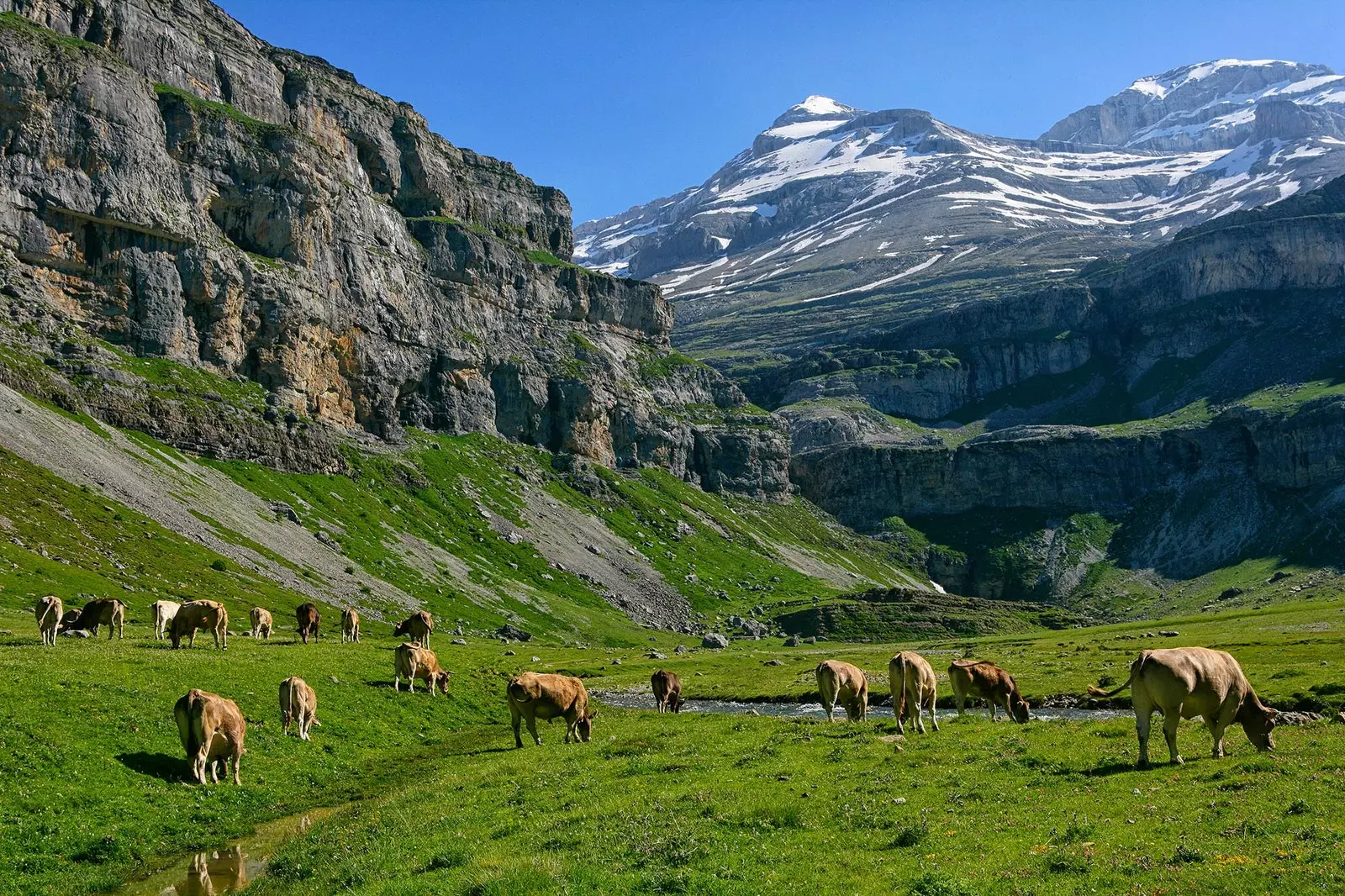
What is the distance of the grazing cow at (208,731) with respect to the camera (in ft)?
98.9

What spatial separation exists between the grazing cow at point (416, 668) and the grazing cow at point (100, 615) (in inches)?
646

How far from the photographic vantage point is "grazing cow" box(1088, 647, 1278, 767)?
25.9 meters

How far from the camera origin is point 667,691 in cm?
5522

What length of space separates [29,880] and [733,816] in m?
16.8

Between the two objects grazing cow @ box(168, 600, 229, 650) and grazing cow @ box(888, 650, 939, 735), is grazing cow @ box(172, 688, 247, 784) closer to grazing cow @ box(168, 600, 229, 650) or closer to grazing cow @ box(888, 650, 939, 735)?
grazing cow @ box(168, 600, 229, 650)

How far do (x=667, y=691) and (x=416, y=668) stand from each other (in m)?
14.2

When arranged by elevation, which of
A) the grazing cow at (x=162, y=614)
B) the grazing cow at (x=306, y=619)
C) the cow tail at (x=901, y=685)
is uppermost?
the grazing cow at (x=162, y=614)

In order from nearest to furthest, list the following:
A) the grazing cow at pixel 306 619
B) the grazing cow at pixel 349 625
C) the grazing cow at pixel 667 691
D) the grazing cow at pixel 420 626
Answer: the grazing cow at pixel 667 691 < the grazing cow at pixel 306 619 < the grazing cow at pixel 420 626 < the grazing cow at pixel 349 625

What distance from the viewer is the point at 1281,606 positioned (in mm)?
169750

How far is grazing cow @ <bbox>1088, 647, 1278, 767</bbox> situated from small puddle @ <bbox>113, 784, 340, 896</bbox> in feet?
77.9

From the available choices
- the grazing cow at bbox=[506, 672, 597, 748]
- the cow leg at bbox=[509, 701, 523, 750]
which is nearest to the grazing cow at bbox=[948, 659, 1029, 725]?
the grazing cow at bbox=[506, 672, 597, 748]

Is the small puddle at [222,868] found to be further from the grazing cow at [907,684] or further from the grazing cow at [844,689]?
the grazing cow at [844,689]

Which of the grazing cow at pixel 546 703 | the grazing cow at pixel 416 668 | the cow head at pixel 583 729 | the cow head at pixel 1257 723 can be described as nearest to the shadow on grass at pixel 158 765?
the grazing cow at pixel 546 703

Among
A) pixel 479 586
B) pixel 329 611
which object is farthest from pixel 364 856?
pixel 479 586
